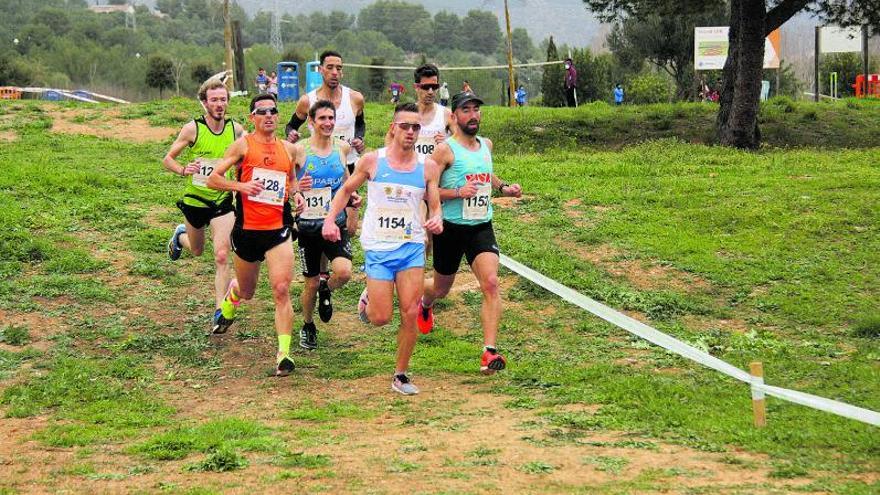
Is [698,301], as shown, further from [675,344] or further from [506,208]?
[506,208]

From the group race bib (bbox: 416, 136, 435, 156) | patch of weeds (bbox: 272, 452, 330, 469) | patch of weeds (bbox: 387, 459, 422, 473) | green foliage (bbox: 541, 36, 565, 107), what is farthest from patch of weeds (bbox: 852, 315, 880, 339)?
green foliage (bbox: 541, 36, 565, 107)

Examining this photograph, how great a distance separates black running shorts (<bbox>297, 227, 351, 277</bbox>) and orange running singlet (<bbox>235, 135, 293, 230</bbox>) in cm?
76

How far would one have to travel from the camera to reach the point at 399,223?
9.92 m

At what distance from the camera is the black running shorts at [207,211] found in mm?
12211

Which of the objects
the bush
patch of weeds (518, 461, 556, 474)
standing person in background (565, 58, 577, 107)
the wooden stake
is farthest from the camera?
the bush

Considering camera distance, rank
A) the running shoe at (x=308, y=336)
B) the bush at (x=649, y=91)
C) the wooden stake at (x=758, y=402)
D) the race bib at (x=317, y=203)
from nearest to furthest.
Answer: the wooden stake at (x=758, y=402)
the race bib at (x=317, y=203)
the running shoe at (x=308, y=336)
the bush at (x=649, y=91)

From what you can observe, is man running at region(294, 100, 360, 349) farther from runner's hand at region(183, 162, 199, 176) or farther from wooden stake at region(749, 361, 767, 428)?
wooden stake at region(749, 361, 767, 428)

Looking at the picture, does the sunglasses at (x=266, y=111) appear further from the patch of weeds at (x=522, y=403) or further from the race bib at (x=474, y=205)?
the patch of weeds at (x=522, y=403)

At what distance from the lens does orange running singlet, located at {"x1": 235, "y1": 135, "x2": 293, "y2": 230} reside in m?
10.8

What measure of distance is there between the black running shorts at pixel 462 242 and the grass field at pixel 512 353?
104 cm

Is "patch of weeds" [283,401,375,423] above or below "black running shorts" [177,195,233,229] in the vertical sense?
below

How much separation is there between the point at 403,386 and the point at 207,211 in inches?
128

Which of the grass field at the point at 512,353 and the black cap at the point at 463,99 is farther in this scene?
the black cap at the point at 463,99

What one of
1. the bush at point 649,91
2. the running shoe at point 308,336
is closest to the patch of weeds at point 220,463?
the running shoe at point 308,336
